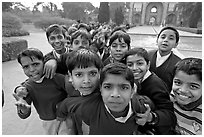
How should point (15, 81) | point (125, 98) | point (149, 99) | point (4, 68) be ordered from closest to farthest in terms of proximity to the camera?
point (125, 98), point (149, 99), point (15, 81), point (4, 68)

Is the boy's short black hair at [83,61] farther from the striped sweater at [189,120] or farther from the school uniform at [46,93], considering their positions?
the striped sweater at [189,120]

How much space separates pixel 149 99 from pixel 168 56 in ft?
2.27

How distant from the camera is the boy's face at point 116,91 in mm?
991

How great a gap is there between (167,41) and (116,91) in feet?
3.21

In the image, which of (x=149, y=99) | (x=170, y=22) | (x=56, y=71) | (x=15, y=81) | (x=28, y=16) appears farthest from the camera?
(x=170, y=22)

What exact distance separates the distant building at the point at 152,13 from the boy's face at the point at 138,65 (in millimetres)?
40322

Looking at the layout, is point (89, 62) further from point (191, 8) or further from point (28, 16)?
point (28, 16)

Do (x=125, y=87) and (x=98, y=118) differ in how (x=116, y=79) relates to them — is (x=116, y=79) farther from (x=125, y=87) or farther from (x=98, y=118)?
(x=98, y=118)

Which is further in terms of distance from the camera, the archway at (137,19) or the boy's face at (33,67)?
the archway at (137,19)

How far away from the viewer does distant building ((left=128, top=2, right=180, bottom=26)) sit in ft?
126

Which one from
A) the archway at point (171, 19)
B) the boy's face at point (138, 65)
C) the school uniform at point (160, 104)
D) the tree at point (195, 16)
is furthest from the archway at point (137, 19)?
the school uniform at point (160, 104)

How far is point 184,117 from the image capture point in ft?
3.77

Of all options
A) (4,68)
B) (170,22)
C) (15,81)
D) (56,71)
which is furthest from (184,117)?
(170,22)

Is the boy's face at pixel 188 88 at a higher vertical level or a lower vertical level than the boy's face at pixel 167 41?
lower
